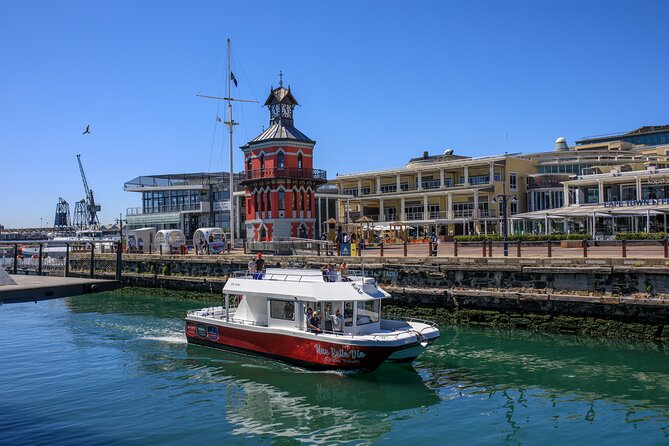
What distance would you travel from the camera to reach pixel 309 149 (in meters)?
52.6

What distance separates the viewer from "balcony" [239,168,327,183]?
5047cm

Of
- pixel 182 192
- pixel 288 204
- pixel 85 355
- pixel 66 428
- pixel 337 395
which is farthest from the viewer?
pixel 182 192

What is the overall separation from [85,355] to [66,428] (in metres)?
8.78

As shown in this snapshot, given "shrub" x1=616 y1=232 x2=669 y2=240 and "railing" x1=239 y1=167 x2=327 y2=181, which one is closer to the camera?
"shrub" x1=616 y1=232 x2=669 y2=240

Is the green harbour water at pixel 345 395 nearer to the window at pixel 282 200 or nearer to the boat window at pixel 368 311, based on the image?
the boat window at pixel 368 311

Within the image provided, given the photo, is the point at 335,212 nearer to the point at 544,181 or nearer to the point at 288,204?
the point at 288,204

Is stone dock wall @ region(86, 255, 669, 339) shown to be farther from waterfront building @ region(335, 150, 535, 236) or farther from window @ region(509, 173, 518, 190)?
window @ region(509, 173, 518, 190)

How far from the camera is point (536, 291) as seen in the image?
84.9ft

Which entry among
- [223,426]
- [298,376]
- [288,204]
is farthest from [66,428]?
[288,204]

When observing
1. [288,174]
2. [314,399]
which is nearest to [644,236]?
[314,399]

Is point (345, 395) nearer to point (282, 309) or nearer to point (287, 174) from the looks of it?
point (282, 309)

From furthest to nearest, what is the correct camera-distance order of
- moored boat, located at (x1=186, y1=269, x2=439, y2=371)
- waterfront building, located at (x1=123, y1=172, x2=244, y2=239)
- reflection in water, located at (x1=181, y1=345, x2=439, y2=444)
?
waterfront building, located at (x1=123, y1=172, x2=244, y2=239)
moored boat, located at (x1=186, y1=269, x2=439, y2=371)
reflection in water, located at (x1=181, y1=345, x2=439, y2=444)

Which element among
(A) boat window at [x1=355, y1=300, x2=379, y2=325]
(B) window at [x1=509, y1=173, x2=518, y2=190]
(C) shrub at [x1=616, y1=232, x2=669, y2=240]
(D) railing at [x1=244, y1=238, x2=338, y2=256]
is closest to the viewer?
Answer: (A) boat window at [x1=355, y1=300, x2=379, y2=325]

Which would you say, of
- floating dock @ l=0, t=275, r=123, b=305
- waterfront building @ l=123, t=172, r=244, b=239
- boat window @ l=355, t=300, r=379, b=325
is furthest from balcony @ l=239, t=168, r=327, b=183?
floating dock @ l=0, t=275, r=123, b=305
